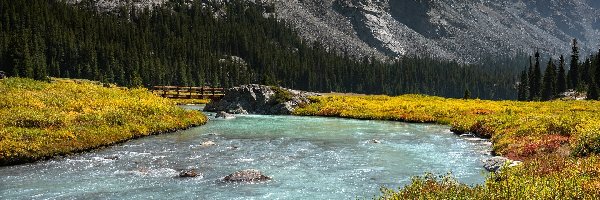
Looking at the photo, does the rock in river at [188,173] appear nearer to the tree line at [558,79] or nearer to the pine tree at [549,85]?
the tree line at [558,79]

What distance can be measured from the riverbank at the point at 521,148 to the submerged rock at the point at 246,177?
5.35 metres

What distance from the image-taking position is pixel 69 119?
28.8m

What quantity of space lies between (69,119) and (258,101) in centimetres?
3184

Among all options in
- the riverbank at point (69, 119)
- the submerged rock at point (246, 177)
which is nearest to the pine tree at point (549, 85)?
the riverbank at point (69, 119)

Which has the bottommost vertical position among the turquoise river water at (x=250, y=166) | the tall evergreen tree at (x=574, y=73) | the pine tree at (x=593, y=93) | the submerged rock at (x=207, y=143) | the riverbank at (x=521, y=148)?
the turquoise river water at (x=250, y=166)

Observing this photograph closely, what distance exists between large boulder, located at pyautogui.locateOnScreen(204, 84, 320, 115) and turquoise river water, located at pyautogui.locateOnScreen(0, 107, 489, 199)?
75.8 ft

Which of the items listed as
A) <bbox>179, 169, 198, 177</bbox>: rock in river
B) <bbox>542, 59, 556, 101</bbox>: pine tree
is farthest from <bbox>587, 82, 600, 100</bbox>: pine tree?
<bbox>179, 169, 198, 177</bbox>: rock in river

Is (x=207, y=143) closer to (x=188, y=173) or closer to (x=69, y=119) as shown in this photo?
(x=69, y=119)

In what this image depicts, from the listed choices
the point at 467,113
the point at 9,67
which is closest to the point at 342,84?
the point at 9,67

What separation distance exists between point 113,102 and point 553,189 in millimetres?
33303

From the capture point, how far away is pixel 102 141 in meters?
27.3

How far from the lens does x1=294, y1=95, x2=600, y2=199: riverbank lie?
11758 millimetres

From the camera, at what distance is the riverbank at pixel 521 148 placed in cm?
1176

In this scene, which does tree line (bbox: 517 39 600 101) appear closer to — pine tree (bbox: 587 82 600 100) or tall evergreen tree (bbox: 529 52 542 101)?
tall evergreen tree (bbox: 529 52 542 101)
